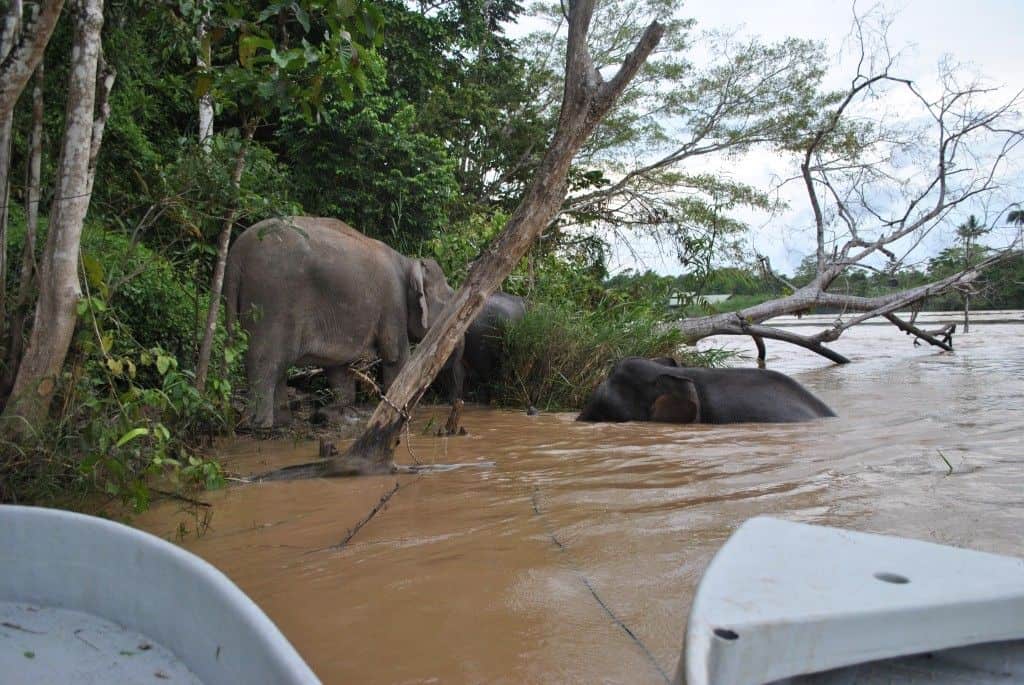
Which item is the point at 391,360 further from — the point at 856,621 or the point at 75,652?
the point at 856,621

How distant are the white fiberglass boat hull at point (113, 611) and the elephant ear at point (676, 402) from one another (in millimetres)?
4998

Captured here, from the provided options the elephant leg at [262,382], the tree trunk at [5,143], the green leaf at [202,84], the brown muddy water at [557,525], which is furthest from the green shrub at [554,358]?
the tree trunk at [5,143]

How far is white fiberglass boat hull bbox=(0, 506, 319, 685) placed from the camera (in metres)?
1.44

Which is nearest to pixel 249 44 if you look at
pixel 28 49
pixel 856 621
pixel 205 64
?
pixel 205 64

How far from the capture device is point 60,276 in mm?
3264

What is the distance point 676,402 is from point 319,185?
4.93 m

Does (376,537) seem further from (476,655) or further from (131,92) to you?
(131,92)

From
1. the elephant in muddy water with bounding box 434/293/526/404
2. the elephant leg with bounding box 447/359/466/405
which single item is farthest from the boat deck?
the elephant in muddy water with bounding box 434/293/526/404

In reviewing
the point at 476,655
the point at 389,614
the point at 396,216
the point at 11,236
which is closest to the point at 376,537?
the point at 389,614

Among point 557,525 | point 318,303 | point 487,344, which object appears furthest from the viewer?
point 487,344

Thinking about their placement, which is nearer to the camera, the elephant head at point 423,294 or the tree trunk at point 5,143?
the tree trunk at point 5,143

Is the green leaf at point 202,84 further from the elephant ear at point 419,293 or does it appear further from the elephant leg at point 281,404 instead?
the elephant ear at point 419,293

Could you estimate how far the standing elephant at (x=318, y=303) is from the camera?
5766 mm

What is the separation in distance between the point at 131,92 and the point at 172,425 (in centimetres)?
268
